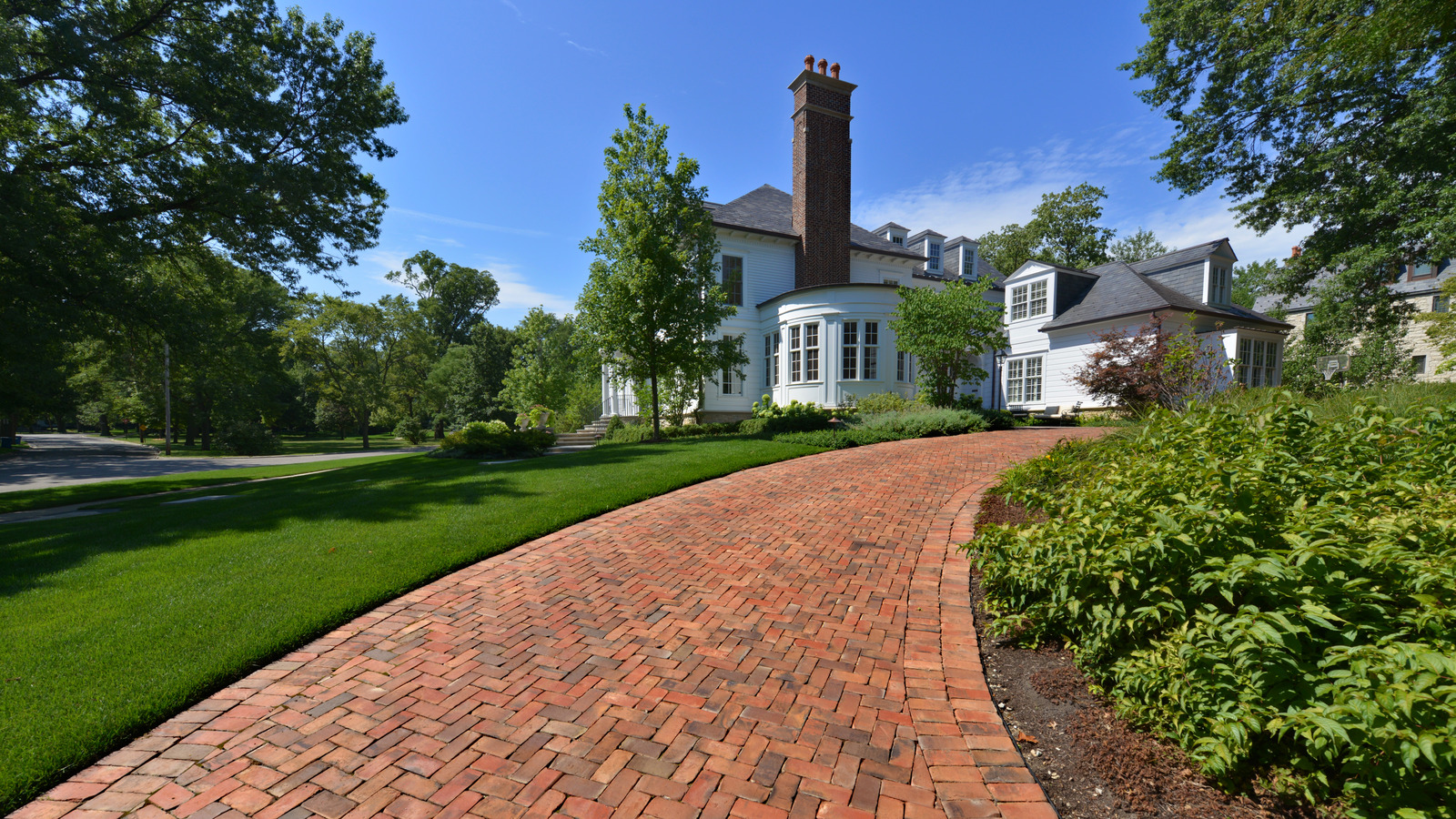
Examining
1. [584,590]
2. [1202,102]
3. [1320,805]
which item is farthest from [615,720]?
[1202,102]

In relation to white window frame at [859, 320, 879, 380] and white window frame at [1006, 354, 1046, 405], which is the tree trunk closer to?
white window frame at [859, 320, 879, 380]

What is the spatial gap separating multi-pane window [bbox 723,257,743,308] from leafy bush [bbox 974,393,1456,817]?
17958 millimetres

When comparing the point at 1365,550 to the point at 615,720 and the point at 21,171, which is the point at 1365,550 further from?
the point at 21,171

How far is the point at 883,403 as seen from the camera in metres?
16.6

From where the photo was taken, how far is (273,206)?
1137cm

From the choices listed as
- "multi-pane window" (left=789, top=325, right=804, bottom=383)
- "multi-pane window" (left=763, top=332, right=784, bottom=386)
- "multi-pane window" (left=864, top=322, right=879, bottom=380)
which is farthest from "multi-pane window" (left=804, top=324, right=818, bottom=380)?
"multi-pane window" (left=864, top=322, right=879, bottom=380)

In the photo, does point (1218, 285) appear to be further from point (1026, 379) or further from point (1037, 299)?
point (1026, 379)

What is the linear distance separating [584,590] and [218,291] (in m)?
15.4

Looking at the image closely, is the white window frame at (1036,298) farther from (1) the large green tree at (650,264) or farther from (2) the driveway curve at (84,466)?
(2) the driveway curve at (84,466)

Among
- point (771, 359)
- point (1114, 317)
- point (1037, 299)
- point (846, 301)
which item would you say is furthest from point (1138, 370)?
point (771, 359)

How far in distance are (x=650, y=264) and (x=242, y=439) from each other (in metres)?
25.2

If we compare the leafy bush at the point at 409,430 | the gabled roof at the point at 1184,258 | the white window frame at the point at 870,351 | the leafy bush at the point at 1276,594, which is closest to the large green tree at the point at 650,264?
the white window frame at the point at 870,351

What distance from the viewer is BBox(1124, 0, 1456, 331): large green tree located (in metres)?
13.5

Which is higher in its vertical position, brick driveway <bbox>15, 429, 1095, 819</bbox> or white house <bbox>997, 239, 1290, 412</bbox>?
white house <bbox>997, 239, 1290, 412</bbox>
